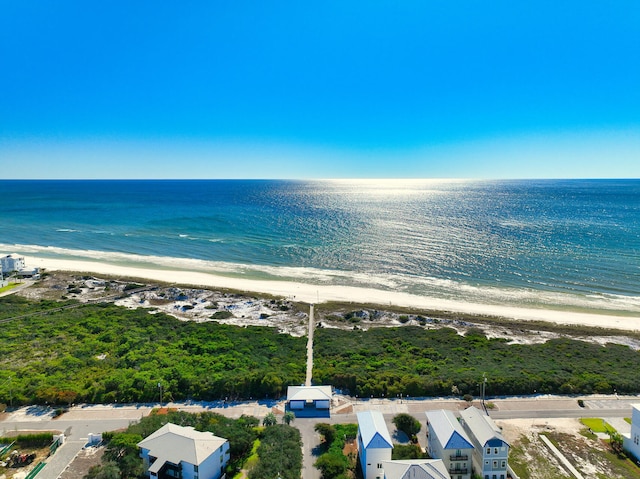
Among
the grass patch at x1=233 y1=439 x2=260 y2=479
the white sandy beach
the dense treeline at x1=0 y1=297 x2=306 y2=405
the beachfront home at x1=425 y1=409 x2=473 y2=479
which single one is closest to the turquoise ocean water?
the white sandy beach

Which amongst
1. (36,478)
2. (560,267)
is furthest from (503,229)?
(36,478)

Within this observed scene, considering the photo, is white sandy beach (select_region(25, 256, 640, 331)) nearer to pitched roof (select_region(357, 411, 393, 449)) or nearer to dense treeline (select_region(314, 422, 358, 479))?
dense treeline (select_region(314, 422, 358, 479))

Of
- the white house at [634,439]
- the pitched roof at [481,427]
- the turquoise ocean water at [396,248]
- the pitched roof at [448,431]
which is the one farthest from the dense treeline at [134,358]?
the turquoise ocean water at [396,248]

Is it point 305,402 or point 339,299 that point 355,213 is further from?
point 305,402

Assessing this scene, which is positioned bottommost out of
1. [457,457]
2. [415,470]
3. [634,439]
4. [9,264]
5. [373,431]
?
[634,439]

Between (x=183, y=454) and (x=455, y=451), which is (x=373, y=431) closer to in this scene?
(x=455, y=451)

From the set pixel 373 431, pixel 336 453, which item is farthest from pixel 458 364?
pixel 336 453

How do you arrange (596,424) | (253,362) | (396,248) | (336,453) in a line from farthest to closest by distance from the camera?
(396,248) → (253,362) → (596,424) → (336,453)
